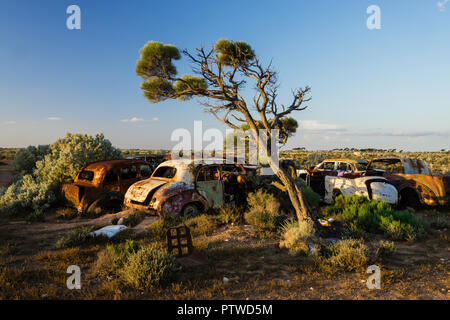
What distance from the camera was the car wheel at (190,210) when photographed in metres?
7.69

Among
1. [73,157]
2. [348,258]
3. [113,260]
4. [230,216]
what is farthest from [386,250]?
[73,157]

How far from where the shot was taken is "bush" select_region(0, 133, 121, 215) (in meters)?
9.78

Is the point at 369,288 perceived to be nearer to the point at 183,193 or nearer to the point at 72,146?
the point at 183,193

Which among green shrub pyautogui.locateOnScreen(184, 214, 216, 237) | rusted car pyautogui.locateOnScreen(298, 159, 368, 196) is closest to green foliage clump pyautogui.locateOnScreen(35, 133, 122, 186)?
green shrub pyautogui.locateOnScreen(184, 214, 216, 237)

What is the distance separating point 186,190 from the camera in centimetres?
769

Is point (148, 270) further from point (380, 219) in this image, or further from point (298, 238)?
point (380, 219)

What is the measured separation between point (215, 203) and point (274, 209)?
5.86ft

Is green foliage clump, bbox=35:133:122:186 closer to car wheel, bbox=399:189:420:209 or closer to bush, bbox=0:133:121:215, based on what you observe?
bush, bbox=0:133:121:215

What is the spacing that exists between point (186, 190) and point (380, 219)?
521cm

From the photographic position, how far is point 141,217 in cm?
783

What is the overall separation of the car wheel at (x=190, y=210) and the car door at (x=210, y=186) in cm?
41

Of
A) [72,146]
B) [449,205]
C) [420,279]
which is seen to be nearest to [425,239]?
[420,279]

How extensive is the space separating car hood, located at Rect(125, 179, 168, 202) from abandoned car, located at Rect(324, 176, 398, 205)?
20.6ft

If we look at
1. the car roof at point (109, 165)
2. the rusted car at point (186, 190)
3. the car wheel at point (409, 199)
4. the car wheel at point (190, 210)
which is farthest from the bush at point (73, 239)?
the car wheel at point (409, 199)
